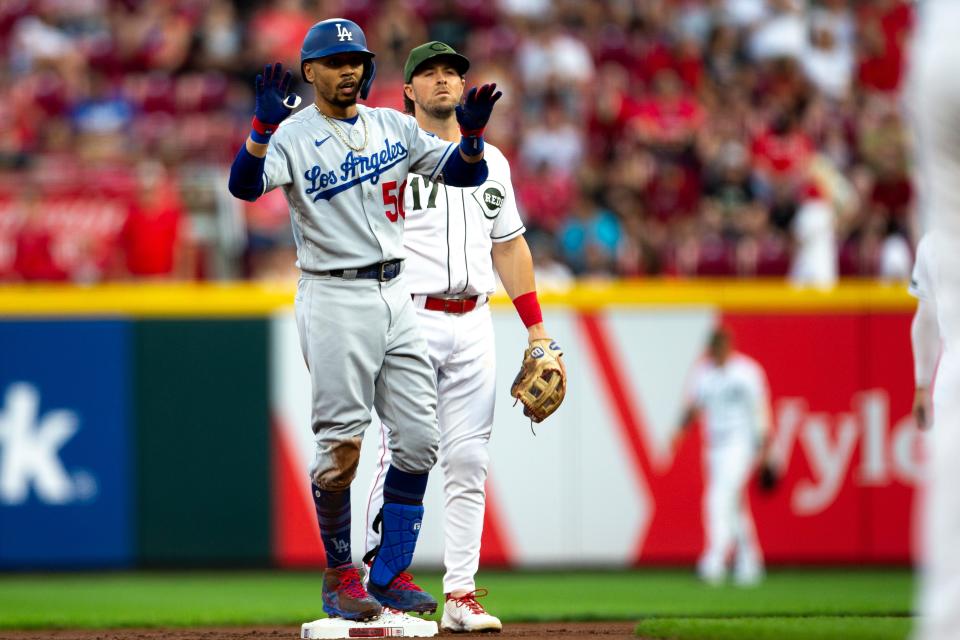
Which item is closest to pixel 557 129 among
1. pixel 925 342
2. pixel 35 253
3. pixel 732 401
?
pixel 732 401

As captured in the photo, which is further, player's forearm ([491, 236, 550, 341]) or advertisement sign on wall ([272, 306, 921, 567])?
advertisement sign on wall ([272, 306, 921, 567])

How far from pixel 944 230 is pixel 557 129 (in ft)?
38.0

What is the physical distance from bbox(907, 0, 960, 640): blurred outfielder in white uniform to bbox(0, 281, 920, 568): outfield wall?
333 inches

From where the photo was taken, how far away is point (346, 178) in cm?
523

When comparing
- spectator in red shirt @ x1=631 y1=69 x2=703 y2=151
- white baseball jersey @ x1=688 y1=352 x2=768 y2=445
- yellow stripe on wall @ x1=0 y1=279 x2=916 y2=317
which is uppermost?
spectator in red shirt @ x1=631 y1=69 x2=703 y2=151

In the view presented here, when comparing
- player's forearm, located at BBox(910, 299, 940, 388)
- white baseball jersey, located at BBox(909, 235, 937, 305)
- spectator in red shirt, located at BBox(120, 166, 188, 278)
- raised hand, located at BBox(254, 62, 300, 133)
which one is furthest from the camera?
spectator in red shirt, located at BBox(120, 166, 188, 278)

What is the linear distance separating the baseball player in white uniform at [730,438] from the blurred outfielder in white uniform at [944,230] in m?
8.52

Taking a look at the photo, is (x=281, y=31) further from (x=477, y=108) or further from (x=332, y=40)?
(x=477, y=108)

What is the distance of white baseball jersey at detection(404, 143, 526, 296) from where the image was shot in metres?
5.93

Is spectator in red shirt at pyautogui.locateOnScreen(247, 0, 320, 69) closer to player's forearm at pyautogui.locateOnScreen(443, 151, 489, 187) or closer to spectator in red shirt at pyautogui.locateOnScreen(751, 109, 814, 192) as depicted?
spectator in red shirt at pyautogui.locateOnScreen(751, 109, 814, 192)

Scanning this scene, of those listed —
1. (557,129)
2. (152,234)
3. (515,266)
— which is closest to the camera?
(515,266)

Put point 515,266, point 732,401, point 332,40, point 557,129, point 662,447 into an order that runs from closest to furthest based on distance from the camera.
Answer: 1. point 332,40
2. point 515,266
3. point 732,401
4. point 662,447
5. point 557,129

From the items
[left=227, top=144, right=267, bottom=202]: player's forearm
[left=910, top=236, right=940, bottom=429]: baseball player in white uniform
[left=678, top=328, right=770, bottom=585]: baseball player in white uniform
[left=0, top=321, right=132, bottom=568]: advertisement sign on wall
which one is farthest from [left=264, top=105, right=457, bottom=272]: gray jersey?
[left=0, top=321, right=132, bottom=568]: advertisement sign on wall

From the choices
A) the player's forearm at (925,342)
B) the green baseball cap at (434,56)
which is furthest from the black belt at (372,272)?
the player's forearm at (925,342)
